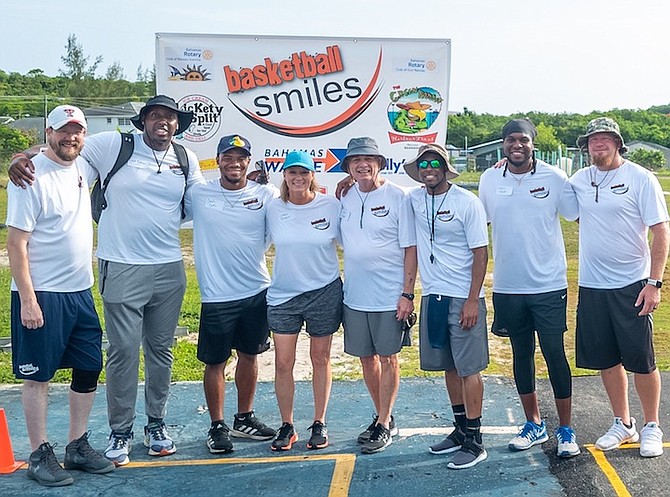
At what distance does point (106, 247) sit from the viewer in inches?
189

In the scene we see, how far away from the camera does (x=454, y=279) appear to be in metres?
4.72

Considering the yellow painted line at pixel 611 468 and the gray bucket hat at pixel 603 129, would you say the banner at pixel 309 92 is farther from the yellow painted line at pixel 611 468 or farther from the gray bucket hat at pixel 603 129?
the yellow painted line at pixel 611 468

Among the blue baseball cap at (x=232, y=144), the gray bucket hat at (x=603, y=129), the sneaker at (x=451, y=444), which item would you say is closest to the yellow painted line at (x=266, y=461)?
the sneaker at (x=451, y=444)

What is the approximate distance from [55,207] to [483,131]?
9574 cm

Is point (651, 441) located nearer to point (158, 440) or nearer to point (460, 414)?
point (460, 414)

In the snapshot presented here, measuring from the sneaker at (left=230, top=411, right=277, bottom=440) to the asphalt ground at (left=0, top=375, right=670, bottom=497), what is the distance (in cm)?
6

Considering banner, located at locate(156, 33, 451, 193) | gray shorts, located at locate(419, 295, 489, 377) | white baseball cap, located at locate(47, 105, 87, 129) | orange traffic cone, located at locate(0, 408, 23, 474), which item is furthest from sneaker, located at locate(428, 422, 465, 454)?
white baseball cap, located at locate(47, 105, 87, 129)

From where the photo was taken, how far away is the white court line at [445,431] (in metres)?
5.29

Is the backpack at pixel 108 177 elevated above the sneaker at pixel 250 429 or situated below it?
above

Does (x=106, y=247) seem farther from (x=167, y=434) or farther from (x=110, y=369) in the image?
(x=167, y=434)

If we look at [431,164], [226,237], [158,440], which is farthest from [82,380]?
[431,164]

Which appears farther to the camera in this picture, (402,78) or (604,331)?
(402,78)

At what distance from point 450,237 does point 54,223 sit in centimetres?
232

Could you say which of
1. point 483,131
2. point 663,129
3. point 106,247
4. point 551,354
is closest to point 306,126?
point 106,247
